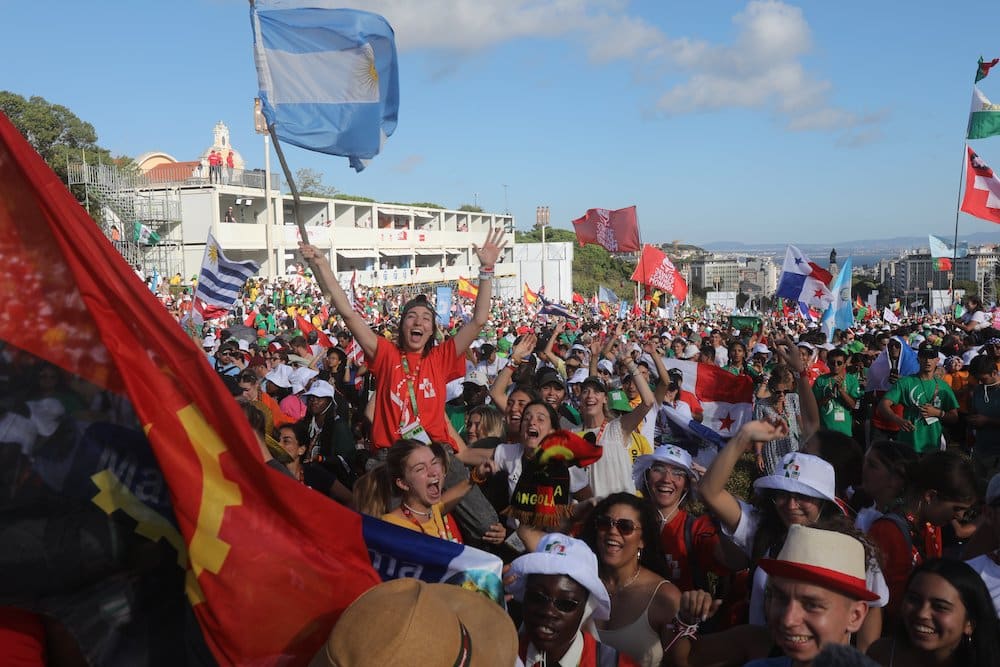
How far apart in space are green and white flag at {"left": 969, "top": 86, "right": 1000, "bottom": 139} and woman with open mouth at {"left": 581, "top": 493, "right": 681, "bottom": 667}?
1737cm

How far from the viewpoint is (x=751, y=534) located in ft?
12.6

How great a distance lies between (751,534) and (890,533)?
598mm

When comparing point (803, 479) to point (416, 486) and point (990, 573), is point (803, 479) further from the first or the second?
point (416, 486)

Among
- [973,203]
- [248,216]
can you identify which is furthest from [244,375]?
[248,216]

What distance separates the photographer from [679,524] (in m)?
4.25

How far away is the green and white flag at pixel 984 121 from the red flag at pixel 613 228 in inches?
433

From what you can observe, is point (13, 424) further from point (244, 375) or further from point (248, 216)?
point (248, 216)

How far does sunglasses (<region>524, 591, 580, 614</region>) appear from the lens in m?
2.81

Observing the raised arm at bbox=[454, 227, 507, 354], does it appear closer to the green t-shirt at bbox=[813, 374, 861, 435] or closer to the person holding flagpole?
the person holding flagpole

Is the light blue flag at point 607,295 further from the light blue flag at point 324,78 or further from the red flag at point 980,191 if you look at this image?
the light blue flag at point 324,78

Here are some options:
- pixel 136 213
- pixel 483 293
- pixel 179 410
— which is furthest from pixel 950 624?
pixel 136 213

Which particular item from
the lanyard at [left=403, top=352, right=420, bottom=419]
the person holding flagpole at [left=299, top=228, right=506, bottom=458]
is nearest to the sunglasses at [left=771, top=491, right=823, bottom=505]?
the person holding flagpole at [left=299, top=228, right=506, bottom=458]

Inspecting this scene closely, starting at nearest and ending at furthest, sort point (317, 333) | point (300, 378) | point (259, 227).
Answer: point (300, 378), point (317, 333), point (259, 227)

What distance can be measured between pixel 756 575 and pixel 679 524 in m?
0.83
